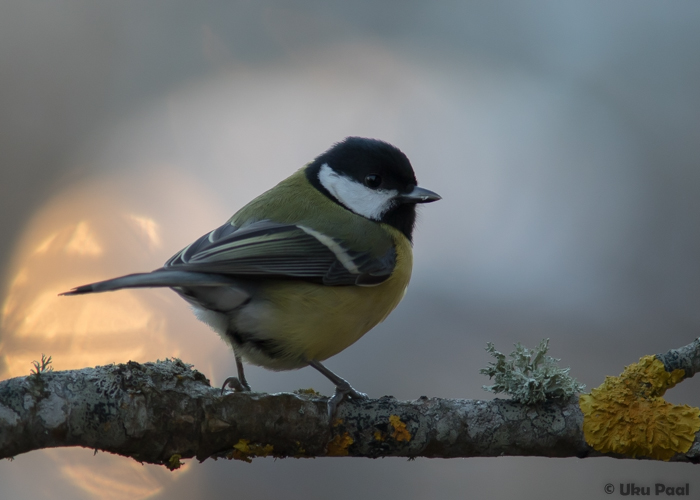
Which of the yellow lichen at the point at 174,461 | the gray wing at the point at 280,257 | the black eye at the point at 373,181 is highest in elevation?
the black eye at the point at 373,181

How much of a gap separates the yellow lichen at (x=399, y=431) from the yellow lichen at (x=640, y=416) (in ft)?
1.47

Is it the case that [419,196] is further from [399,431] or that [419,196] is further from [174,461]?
[174,461]

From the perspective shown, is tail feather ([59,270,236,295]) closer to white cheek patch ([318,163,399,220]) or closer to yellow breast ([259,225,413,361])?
yellow breast ([259,225,413,361])

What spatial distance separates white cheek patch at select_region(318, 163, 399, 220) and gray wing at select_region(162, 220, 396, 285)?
0.22 meters

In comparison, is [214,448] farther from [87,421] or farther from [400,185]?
[400,185]

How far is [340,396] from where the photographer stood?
1573mm

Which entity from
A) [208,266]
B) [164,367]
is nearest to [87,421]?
[164,367]

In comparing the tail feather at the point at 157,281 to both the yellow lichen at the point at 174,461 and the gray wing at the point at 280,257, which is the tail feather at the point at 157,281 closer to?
the gray wing at the point at 280,257

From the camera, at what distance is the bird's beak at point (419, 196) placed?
7.27ft

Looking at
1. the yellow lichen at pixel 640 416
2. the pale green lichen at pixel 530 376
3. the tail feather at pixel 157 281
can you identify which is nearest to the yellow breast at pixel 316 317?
the tail feather at pixel 157 281

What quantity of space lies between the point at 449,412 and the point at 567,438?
301 millimetres

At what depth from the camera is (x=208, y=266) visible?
5.35 feet

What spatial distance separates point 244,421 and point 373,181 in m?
1.12

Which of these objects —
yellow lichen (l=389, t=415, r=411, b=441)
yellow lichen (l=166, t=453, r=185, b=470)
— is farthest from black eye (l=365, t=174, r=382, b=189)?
yellow lichen (l=166, t=453, r=185, b=470)
